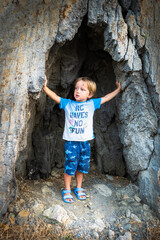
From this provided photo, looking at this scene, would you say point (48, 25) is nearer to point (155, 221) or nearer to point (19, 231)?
point (19, 231)

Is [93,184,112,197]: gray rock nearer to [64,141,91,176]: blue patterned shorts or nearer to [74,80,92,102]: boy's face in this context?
[64,141,91,176]: blue patterned shorts

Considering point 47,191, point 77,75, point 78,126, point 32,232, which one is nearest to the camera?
point 32,232

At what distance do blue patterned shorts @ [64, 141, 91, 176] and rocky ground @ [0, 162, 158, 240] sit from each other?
44cm

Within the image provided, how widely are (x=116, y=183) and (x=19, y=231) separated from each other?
71.3 inches

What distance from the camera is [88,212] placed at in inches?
108

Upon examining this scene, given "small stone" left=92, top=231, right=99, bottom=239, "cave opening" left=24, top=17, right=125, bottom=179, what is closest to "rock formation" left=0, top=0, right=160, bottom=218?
"cave opening" left=24, top=17, right=125, bottom=179

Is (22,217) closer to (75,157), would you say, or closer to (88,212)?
(88,212)

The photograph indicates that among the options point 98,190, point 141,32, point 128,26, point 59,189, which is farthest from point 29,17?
point 98,190

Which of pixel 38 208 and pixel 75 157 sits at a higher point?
pixel 75 157

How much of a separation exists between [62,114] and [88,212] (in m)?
1.75

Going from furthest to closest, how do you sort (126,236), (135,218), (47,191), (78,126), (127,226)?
(47,191)
(78,126)
(135,218)
(127,226)
(126,236)

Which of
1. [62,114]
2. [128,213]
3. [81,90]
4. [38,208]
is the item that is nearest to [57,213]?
[38,208]

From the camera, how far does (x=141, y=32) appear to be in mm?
2906

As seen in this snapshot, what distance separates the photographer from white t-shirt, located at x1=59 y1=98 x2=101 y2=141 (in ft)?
9.31
